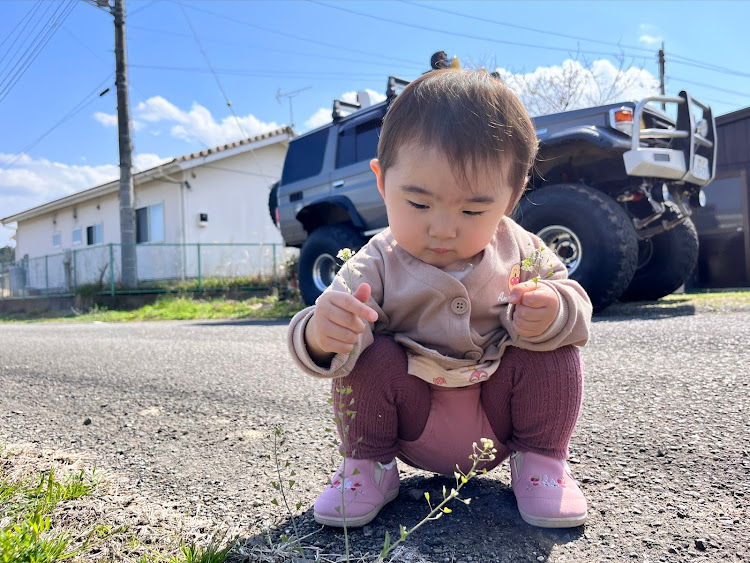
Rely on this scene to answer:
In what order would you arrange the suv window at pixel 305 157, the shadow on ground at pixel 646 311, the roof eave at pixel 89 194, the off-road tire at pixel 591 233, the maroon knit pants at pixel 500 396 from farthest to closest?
the roof eave at pixel 89 194 → the suv window at pixel 305 157 → the shadow on ground at pixel 646 311 → the off-road tire at pixel 591 233 → the maroon knit pants at pixel 500 396

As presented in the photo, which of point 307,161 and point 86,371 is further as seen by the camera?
point 307,161

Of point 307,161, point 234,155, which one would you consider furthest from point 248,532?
point 234,155

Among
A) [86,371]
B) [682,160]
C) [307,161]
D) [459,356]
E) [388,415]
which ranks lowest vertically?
[86,371]

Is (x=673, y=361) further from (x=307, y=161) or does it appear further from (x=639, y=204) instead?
(x=307, y=161)

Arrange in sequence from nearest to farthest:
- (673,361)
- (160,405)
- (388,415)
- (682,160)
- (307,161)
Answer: (388,415)
(160,405)
(673,361)
(682,160)
(307,161)

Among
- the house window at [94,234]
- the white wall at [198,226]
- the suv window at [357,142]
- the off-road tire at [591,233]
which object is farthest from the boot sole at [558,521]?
the house window at [94,234]

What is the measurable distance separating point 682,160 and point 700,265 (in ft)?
20.8

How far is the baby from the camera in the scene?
45.0 inches

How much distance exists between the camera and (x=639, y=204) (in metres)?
4.84

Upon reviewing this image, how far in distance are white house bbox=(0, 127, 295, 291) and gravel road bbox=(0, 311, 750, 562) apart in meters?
10.2

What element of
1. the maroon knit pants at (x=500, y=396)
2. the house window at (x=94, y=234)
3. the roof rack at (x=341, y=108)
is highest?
the roof rack at (x=341, y=108)

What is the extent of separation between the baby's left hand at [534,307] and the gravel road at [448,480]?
405mm

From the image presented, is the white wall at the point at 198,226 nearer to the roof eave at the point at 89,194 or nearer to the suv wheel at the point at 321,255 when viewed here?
the roof eave at the point at 89,194

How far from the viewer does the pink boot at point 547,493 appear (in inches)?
43.3
